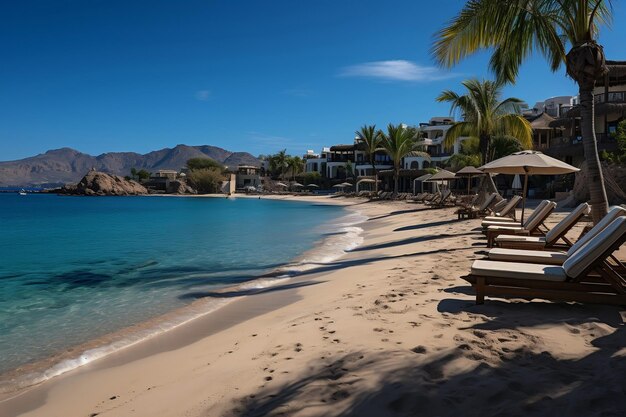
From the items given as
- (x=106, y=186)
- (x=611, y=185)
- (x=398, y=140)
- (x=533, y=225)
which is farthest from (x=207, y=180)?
(x=533, y=225)

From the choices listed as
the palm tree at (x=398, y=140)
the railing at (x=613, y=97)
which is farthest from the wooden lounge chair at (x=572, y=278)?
the palm tree at (x=398, y=140)

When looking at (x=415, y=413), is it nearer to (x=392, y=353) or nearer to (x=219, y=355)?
(x=392, y=353)

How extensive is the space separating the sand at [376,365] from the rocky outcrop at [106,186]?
314 feet

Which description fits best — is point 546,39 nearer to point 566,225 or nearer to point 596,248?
point 566,225

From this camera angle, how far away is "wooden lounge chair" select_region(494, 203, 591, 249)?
23.1 feet

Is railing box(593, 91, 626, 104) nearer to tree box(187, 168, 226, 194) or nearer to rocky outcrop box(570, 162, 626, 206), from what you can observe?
rocky outcrop box(570, 162, 626, 206)

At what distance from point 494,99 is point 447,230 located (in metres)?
11.2

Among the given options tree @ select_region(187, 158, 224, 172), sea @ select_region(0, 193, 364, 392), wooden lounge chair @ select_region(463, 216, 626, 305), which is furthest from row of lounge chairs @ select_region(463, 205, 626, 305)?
tree @ select_region(187, 158, 224, 172)

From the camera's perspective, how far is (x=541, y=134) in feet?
139

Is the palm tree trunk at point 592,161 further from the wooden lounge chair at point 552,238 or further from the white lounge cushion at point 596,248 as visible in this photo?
the white lounge cushion at point 596,248

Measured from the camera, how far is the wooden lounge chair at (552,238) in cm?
704

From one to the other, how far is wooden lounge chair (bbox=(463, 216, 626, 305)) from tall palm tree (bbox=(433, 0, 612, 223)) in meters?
3.18

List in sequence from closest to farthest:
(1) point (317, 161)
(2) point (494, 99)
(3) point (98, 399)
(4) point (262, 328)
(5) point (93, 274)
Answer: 1. (3) point (98, 399)
2. (4) point (262, 328)
3. (5) point (93, 274)
4. (2) point (494, 99)
5. (1) point (317, 161)

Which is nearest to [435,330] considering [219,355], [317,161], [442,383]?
[442,383]
